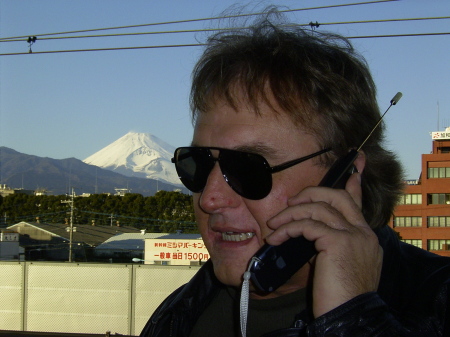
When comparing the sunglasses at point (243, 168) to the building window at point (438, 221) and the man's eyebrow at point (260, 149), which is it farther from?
the building window at point (438, 221)

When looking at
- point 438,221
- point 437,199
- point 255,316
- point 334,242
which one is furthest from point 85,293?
point 438,221

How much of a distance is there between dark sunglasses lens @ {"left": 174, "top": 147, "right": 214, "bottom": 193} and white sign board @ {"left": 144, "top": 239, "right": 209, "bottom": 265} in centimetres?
3665

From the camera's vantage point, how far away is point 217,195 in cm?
208

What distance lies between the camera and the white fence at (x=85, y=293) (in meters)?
15.1

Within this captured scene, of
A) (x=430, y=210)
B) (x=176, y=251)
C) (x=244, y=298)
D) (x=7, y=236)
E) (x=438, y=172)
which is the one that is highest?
(x=438, y=172)

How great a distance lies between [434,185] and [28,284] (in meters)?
51.0

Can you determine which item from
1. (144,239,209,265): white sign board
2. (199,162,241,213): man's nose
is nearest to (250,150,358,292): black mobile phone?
(199,162,241,213): man's nose

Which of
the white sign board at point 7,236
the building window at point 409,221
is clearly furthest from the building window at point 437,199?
the white sign board at point 7,236

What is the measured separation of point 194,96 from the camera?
238cm

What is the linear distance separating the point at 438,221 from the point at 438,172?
4.87m

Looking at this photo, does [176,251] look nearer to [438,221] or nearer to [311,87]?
[438,221]

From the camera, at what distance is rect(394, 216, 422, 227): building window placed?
61.9 meters

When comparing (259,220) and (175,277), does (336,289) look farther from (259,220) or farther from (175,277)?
(175,277)

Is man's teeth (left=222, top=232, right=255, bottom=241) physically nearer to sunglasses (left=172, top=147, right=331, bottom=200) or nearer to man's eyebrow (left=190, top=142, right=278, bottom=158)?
sunglasses (left=172, top=147, right=331, bottom=200)
